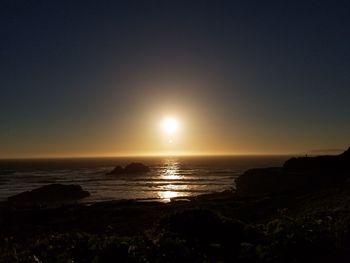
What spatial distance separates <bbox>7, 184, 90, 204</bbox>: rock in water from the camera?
75.4 meters

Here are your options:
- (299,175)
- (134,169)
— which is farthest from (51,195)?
(134,169)

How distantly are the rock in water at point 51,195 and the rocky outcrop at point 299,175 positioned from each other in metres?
28.3

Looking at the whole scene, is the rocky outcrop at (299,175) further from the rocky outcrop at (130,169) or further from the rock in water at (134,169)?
the rock in water at (134,169)

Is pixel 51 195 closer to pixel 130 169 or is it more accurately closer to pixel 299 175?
pixel 299 175

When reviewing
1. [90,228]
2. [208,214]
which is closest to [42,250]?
[208,214]

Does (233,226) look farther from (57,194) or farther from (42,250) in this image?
(57,194)

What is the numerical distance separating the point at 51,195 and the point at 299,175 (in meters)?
41.1

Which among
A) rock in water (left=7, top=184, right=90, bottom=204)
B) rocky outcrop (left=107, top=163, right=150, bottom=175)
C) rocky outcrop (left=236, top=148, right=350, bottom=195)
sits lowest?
rock in water (left=7, top=184, right=90, bottom=204)

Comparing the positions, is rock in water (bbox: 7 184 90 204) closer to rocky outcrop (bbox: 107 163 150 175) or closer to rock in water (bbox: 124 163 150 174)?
rocky outcrop (bbox: 107 163 150 175)

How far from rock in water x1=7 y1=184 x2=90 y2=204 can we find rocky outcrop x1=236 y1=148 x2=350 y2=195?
92.9 ft

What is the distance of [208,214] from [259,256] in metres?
3.59

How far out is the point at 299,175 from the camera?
2633 inches

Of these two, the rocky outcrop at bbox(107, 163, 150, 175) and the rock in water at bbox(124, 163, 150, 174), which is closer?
the rocky outcrop at bbox(107, 163, 150, 175)

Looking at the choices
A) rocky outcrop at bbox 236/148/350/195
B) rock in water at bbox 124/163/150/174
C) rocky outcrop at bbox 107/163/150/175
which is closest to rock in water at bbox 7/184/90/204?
rocky outcrop at bbox 236/148/350/195
